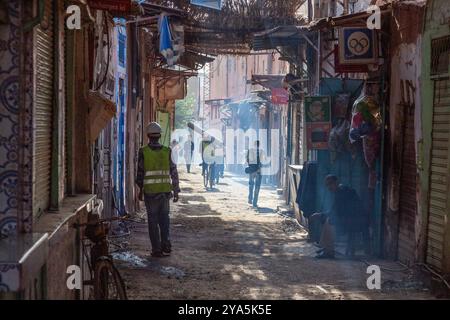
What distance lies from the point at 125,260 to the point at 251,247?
9.27 ft

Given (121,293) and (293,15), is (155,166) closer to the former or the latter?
(121,293)

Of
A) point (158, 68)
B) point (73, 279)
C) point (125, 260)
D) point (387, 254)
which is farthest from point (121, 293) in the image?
point (158, 68)

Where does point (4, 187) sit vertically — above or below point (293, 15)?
below

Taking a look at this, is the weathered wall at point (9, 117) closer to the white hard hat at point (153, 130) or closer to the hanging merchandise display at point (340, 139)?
the white hard hat at point (153, 130)

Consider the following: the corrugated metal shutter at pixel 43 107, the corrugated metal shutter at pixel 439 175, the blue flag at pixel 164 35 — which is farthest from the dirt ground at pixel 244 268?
the blue flag at pixel 164 35

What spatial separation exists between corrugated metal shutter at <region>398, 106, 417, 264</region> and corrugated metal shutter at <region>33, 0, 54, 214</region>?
5066 millimetres

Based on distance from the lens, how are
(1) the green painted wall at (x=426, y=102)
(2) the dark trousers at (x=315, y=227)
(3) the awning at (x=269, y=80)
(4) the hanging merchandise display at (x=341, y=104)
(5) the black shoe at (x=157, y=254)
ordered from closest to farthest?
(1) the green painted wall at (x=426, y=102)
(5) the black shoe at (x=157, y=254)
(2) the dark trousers at (x=315, y=227)
(4) the hanging merchandise display at (x=341, y=104)
(3) the awning at (x=269, y=80)

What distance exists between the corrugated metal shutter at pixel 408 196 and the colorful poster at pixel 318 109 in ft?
7.97

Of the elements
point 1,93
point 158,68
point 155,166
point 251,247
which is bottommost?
point 251,247

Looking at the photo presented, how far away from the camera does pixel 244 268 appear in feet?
32.1

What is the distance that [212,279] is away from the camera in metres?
8.83

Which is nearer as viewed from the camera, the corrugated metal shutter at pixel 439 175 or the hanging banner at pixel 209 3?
the corrugated metal shutter at pixel 439 175

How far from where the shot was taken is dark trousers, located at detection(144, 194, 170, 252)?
1052cm

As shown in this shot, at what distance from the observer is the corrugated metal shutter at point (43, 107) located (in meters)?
5.90
